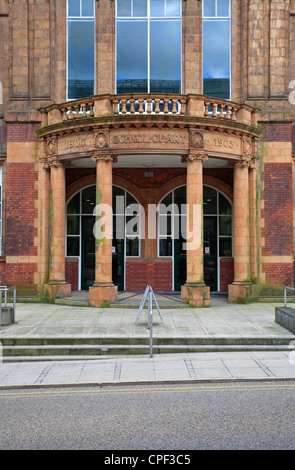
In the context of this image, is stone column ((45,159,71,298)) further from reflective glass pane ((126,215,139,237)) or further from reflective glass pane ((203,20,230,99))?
reflective glass pane ((203,20,230,99))

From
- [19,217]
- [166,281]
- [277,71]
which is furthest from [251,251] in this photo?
[19,217]

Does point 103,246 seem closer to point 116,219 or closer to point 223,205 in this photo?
point 116,219

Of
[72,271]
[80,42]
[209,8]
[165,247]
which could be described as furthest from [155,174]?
[209,8]

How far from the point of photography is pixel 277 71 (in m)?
14.1

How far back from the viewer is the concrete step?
7.96 metres

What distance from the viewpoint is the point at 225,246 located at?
15.9 m

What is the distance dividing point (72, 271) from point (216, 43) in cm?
993

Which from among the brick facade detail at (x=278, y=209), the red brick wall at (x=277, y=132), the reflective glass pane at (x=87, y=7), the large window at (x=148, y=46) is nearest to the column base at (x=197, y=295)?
the brick facade detail at (x=278, y=209)

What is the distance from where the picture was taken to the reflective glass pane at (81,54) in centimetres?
1448

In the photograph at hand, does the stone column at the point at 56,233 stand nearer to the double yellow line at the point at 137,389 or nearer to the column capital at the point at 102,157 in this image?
the column capital at the point at 102,157

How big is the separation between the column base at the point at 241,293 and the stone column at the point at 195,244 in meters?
1.38

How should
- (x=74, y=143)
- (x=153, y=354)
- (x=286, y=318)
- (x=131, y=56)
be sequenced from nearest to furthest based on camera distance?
(x=153, y=354) → (x=286, y=318) → (x=74, y=143) → (x=131, y=56)

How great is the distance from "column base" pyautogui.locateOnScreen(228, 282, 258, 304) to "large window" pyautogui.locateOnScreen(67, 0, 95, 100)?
8.52m
